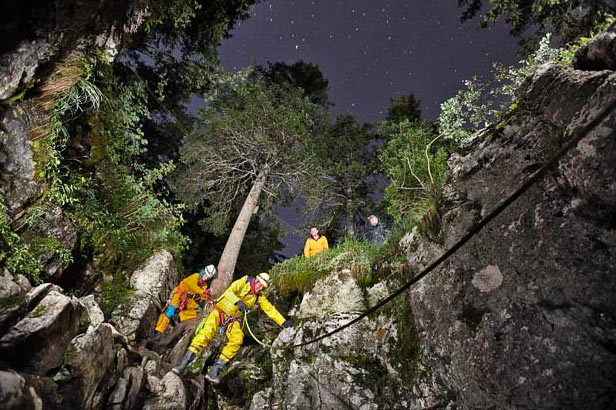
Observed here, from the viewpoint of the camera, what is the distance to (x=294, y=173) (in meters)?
12.3

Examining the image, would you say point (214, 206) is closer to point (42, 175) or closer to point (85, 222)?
point (85, 222)

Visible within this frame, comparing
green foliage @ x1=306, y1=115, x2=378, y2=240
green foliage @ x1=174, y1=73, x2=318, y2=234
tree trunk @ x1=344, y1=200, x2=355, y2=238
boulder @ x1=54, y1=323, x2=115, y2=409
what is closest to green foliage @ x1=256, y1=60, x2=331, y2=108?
green foliage @ x1=306, y1=115, x2=378, y2=240

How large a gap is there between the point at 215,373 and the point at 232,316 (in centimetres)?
104

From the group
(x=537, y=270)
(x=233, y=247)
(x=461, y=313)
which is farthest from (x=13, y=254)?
(x=537, y=270)

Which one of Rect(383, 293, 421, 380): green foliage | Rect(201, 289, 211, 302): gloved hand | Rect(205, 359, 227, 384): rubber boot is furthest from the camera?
Rect(201, 289, 211, 302): gloved hand

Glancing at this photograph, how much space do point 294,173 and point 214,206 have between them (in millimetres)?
3661

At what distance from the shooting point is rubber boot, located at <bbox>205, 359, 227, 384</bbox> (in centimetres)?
547

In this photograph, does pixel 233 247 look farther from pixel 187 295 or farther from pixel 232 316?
pixel 232 316

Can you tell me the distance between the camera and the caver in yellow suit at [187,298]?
709cm

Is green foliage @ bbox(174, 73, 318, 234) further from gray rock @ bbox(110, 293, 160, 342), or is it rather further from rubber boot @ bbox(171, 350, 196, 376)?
rubber boot @ bbox(171, 350, 196, 376)

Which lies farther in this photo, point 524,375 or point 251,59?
point 251,59

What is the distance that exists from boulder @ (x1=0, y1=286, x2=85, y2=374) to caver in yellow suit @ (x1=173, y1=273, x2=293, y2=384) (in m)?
2.38

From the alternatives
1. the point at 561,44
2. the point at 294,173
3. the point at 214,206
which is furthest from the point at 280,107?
the point at 561,44

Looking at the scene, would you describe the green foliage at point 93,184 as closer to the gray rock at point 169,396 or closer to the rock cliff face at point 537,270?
the gray rock at point 169,396
